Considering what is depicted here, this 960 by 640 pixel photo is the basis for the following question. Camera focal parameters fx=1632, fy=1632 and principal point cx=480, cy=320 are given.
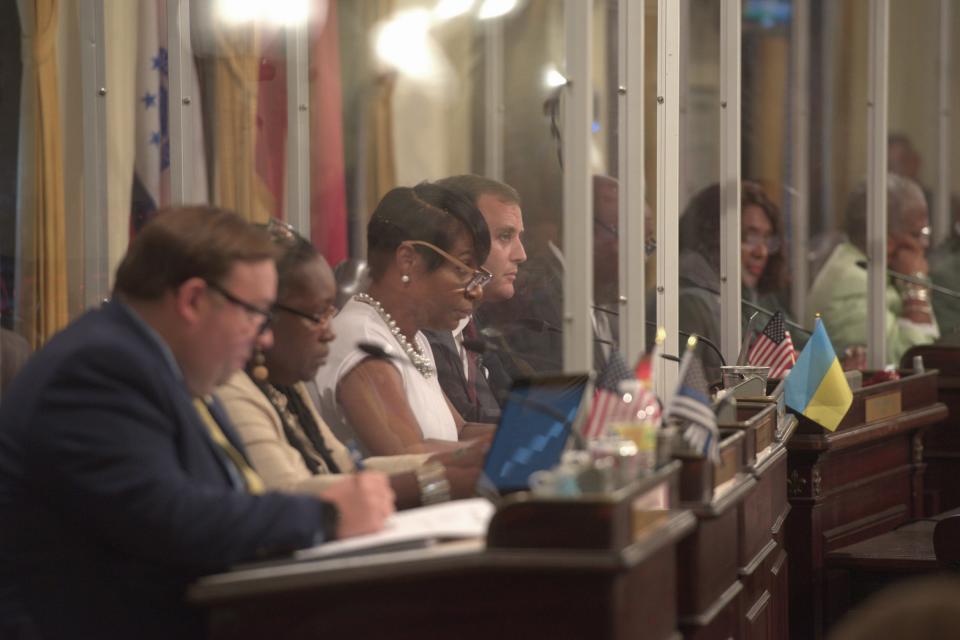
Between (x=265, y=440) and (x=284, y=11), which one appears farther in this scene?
(x=284, y=11)

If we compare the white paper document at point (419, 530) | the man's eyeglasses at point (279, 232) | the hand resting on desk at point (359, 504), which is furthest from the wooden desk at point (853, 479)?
the hand resting on desk at point (359, 504)

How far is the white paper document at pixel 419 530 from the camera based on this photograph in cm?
245

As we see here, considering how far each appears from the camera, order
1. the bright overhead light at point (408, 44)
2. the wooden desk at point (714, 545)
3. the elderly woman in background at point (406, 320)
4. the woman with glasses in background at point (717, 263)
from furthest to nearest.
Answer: the bright overhead light at point (408, 44) < the woman with glasses in background at point (717, 263) < the elderly woman in background at point (406, 320) < the wooden desk at point (714, 545)

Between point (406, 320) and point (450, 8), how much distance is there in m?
2.33

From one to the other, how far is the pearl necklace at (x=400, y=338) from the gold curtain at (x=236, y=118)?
67 centimetres

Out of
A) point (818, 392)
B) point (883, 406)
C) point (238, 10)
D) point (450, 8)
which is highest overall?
point (450, 8)

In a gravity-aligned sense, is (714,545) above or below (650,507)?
below

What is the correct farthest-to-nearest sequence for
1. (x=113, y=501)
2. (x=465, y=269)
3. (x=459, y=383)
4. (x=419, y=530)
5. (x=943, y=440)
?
(x=943, y=440) → (x=459, y=383) → (x=465, y=269) → (x=419, y=530) → (x=113, y=501)

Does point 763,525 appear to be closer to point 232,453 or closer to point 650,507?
point 650,507

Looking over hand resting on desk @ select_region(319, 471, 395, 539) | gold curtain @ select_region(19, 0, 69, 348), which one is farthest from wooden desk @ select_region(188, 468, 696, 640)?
gold curtain @ select_region(19, 0, 69, 348)

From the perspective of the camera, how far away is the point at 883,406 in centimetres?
→ 595

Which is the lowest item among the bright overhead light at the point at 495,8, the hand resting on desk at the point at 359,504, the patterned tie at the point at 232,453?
the hand resting on desk at the point at 359,504

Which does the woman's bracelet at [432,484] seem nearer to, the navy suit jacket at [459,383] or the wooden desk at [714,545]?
the wooden desk at [714,545]

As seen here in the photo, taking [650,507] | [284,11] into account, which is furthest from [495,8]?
[650,507]
